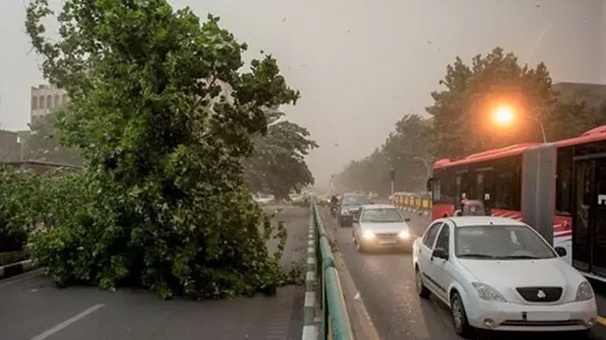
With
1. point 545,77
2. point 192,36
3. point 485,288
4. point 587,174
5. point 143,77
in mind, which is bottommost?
point 485,288

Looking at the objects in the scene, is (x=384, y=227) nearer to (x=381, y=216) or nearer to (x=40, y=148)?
(x=381, y=216)

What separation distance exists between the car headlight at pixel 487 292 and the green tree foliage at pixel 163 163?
451 cm

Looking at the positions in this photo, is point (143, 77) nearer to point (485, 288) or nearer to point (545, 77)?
point (485, 288)

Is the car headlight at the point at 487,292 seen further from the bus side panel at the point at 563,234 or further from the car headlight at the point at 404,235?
the car headlight at the point at 404,235

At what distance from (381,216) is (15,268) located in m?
11.2

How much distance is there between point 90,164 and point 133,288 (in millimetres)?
2416

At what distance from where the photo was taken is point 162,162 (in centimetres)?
1104

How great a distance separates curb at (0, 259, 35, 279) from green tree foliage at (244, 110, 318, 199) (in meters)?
32.0

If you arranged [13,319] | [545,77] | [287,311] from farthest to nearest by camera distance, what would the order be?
[545,77]
[287,311]
[13,319]

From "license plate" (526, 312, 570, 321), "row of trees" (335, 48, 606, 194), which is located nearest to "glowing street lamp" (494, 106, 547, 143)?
"row of trees" (335, 48, 606, 194)

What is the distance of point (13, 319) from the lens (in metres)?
8.86

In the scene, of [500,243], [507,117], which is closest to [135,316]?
[500,243]

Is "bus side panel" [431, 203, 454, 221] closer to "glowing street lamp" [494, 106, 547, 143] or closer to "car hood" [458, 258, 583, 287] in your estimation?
"glowing street lamp" [494, 106, 547, 143]

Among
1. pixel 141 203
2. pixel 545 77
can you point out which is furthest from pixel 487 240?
pixel 545 77
